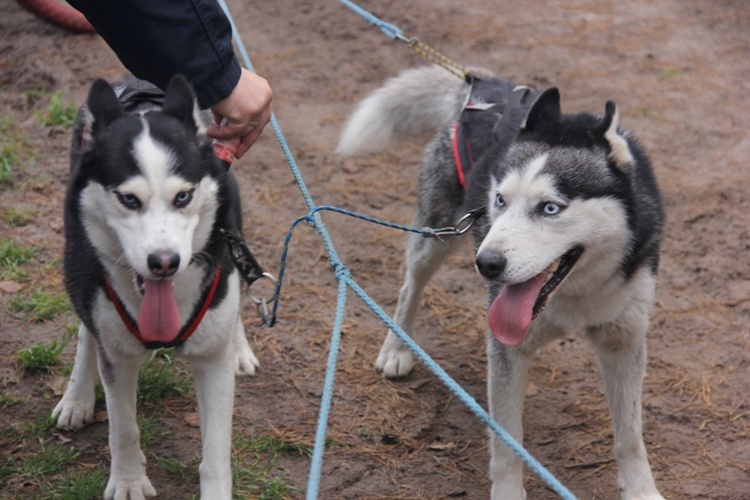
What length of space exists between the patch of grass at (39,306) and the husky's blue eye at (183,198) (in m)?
1.90

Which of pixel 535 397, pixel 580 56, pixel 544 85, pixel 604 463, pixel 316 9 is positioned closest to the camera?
pixel 604 463

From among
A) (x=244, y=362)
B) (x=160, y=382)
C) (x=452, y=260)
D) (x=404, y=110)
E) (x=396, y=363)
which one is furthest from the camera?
(x=452, y=260)

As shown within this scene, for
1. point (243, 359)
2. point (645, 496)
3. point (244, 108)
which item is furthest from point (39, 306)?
point (645, 496)

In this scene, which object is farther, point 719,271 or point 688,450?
point 719,271

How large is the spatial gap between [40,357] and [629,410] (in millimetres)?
2468

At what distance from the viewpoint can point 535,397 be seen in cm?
405

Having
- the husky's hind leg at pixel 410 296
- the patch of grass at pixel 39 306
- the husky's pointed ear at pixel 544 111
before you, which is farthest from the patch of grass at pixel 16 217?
the husky's pointed ear at pixel 544 111

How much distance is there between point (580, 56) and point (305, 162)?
109 inches

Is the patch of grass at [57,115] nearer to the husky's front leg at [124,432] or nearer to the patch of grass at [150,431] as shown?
the patch of grass at [150,431]

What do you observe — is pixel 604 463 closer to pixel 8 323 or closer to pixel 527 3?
pixel 8 323

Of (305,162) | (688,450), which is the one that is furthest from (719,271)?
(305,162)

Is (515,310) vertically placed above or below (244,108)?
below

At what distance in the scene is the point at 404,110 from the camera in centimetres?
439

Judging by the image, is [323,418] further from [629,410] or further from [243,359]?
[243,359]
